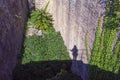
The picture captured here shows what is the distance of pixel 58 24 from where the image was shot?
1284 centimetres

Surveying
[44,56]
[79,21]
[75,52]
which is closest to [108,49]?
[79,21]

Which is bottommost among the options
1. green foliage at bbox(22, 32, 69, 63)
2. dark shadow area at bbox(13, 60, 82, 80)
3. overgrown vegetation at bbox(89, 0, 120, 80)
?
dark shadow area at bbox(13, 60, 82, 80)

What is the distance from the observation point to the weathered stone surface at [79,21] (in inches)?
282

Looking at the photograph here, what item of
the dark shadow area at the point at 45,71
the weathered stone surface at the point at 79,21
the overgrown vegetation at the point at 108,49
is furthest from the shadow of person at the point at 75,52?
the overgrown vegetation at the point at 108,49

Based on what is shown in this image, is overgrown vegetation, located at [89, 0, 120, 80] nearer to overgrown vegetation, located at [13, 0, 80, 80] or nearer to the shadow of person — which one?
overgrown vegetation, located at [13, 0, 80, 80]

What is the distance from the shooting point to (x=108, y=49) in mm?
6633

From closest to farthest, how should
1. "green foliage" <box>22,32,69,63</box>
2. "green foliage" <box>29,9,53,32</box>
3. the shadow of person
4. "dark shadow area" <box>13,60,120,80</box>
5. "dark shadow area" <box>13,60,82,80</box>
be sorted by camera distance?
1. "dark shadow area" <box>13,60,120,80</box>
2. the shadow of person
3. "dark shadow area" <box>13,60,82,80</box>
4. "green foliage" <box>22,32,69,63</box>
5. "green foliage" <box>29,9,53,32</box>

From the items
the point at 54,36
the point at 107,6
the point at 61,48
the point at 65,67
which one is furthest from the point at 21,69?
the point at 107,6

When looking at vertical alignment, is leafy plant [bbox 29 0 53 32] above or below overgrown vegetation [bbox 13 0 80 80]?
above

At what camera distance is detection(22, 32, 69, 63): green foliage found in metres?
10.9

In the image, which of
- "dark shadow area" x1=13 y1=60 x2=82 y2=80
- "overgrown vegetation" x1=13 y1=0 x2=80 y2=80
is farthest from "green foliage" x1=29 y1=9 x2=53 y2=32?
"dark shadow area" x1=13 y1=60 x2=82 y2=80

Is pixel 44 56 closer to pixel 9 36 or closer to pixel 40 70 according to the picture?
pixel 40 70

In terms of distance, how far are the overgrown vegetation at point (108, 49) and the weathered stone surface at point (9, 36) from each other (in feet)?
9.29

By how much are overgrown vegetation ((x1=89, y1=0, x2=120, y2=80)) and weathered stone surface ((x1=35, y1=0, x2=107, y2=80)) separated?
29 cm
